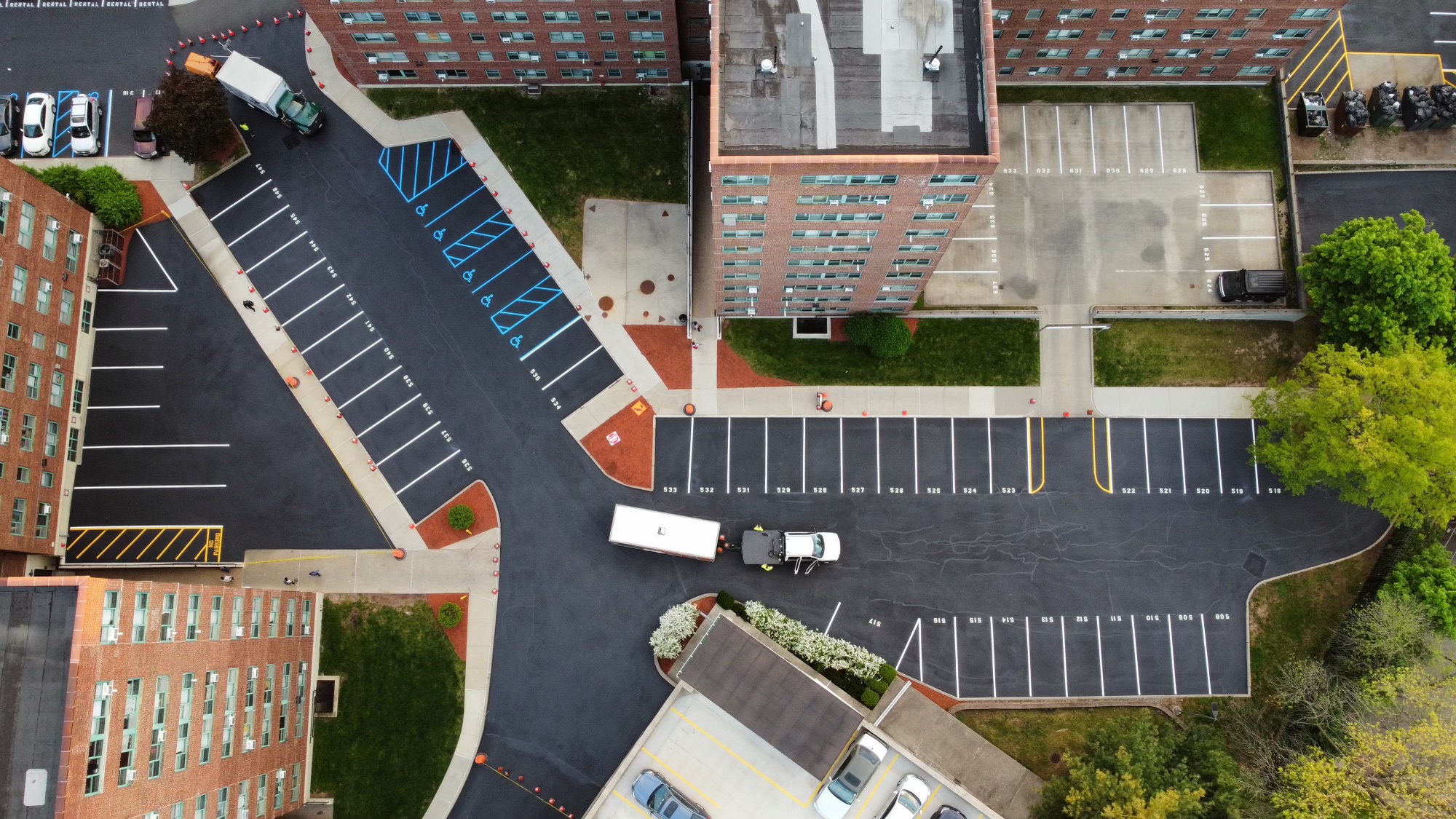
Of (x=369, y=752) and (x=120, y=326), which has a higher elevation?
(x=120, y=326)

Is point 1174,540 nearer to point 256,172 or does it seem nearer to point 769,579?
point 769,579

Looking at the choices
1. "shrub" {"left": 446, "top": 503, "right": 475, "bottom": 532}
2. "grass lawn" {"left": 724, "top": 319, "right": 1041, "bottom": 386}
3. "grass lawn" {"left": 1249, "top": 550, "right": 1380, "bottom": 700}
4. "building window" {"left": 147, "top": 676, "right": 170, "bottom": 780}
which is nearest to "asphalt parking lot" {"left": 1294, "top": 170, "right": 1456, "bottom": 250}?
"grass lawn" {"left": 724, "top": 319, "right": 1041, "bottom": 386}

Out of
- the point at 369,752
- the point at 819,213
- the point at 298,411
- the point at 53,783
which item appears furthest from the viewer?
the point at 298,411

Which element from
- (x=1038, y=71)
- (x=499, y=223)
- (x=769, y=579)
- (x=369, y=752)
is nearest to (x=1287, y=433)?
(x=1038, y=71)

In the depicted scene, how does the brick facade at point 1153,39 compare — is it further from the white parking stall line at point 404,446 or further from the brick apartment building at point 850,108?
the white parking stall line at point 404,446

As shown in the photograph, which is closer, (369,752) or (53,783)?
(53,783)

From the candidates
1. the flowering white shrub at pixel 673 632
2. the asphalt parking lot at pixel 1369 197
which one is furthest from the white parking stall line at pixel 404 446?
the asphalt parking lot at pixel 1369 197

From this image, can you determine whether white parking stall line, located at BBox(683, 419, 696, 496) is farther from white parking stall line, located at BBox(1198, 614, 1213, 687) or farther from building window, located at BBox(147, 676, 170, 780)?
white parking stall line, located at BBox(1198, 614, 1213, 687)
